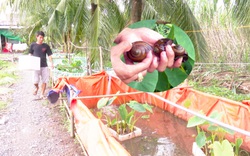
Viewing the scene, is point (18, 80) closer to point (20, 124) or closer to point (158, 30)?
point (20, 124)

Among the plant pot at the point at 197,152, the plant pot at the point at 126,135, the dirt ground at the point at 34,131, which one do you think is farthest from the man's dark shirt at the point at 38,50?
the plant pot at the point at 197,152

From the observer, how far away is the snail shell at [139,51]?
451 mm

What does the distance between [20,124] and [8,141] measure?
2.03 ft

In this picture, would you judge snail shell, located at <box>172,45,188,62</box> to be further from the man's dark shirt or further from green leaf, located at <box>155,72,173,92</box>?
the man's dark shirt

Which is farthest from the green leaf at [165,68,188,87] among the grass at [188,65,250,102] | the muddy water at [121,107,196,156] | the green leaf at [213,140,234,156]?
the grass at [188,65,250,102]

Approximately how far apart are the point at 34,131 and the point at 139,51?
3.58 meters

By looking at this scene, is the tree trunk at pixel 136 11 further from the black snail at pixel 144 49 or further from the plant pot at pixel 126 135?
the plant pot at pixel 126 135

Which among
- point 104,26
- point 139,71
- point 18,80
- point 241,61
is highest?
point 104,26

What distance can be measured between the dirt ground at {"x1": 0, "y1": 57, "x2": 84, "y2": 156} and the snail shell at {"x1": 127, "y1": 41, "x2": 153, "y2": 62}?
2.76 m

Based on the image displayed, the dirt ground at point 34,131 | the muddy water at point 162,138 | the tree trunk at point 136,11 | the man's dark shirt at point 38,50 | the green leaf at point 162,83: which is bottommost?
the dirt ground at point 34,131

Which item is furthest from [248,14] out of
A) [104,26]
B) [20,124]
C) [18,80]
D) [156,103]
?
[18,80]

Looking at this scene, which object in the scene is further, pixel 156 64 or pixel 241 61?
pixel 241 61

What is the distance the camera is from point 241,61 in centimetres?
571

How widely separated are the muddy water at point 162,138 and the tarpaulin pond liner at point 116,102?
0.25 m
